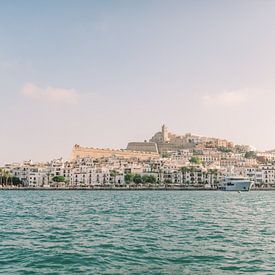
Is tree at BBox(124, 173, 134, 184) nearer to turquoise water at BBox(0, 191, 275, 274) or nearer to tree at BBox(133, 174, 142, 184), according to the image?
tree at BBox(133, 174, 142, 184)

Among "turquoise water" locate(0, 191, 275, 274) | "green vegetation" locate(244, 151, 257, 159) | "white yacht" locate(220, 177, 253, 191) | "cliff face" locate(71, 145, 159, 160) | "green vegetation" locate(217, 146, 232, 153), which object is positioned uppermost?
"green vegetation" locate(217, 146, 232, 153)

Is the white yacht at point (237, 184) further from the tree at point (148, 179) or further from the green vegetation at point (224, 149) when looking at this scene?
the green vegetation at point (224, 149)

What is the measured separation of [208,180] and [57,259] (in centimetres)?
10536

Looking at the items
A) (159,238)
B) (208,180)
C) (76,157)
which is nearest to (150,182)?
(208,180)

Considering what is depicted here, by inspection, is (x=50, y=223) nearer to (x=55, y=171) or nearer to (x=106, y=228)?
(x=106, y=228)

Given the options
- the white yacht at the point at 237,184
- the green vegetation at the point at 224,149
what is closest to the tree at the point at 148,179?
the white yacht at the point at 237,184

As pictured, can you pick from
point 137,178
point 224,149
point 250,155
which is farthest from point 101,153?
point 250,155

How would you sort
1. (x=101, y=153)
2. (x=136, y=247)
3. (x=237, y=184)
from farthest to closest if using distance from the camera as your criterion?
(x=101, y=153) < (x=237, y=184) < (x=136, y=247)

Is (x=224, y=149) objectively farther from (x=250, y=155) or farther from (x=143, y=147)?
(x=143, y=147)

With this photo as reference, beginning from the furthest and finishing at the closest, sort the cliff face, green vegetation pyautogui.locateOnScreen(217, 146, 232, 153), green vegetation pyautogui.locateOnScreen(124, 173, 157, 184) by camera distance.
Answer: green vegetation pyautogui.locateOnScreen(217, 146, 232, 153) → the cliff face → green vegetation pyautogui.locateOnScreen(124, 173, 157, 184)

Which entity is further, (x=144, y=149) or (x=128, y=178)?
(x=144, y=149)

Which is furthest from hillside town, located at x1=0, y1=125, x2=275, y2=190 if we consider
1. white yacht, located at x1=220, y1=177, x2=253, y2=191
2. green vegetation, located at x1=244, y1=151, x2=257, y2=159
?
green vegetation, located at x1=244, y1=151, x2=257, y2=159

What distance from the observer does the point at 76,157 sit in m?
147

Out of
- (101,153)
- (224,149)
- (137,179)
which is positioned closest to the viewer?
(137,179)
